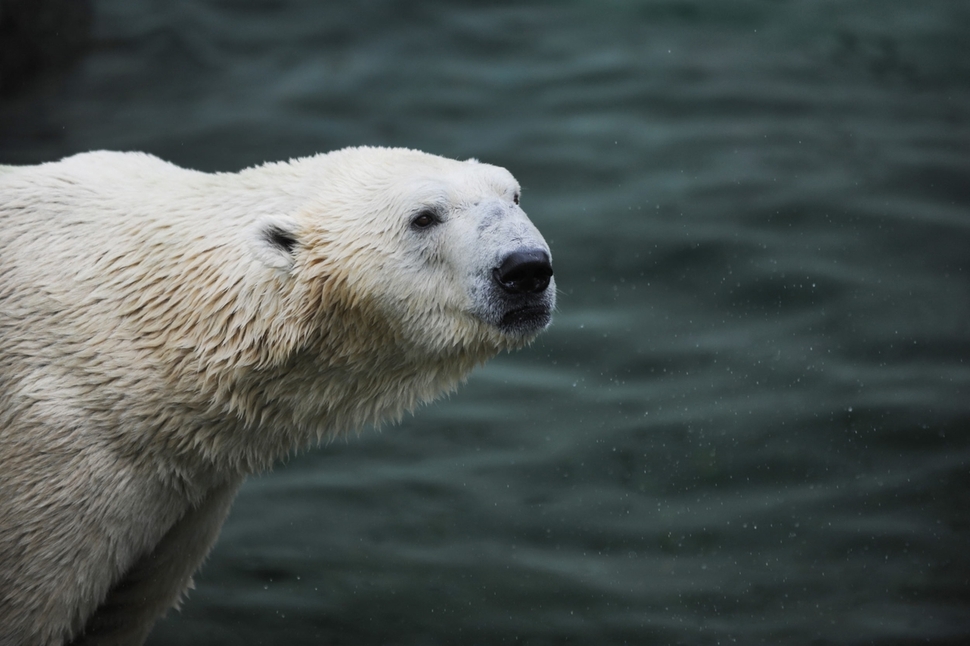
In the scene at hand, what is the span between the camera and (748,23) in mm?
9312

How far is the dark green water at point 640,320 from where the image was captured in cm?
566

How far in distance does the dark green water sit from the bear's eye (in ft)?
8.45

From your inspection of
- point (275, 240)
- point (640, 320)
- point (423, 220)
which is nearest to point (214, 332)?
point (275, 240)

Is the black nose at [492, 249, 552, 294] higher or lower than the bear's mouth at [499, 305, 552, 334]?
higher

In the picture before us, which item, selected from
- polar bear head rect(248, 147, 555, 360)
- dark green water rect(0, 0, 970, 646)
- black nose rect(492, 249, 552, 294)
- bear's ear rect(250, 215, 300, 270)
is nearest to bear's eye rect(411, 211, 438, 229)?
polar bear head rect(248, 147, 555, 360)

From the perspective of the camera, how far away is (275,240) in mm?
3611

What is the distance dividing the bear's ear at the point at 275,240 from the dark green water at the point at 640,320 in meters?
2.52

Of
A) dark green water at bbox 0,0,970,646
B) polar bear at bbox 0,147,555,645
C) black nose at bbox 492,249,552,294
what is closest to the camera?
black nose at bbox 492,249,552,294

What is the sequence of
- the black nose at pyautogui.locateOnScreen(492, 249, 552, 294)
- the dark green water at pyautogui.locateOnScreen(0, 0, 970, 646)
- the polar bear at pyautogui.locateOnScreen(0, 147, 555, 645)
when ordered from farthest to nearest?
the dark green water at pyautogui.locateOnScreen(0, 0, 970, 646), the polar bear at pyautogui.locateOnScreen(0, 147, 555, 645), the black nose at pyautogui.locateOnScreen(492, 249, 552, 294)

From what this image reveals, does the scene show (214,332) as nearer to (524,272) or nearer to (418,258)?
(418,258)

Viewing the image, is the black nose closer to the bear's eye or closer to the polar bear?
the polar bear

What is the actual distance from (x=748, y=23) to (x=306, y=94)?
13.3 ft

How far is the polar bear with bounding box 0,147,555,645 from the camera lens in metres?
3.51

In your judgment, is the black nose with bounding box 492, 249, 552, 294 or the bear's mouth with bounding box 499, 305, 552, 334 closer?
the black nose with bounding box 492, 249, 552, 294
